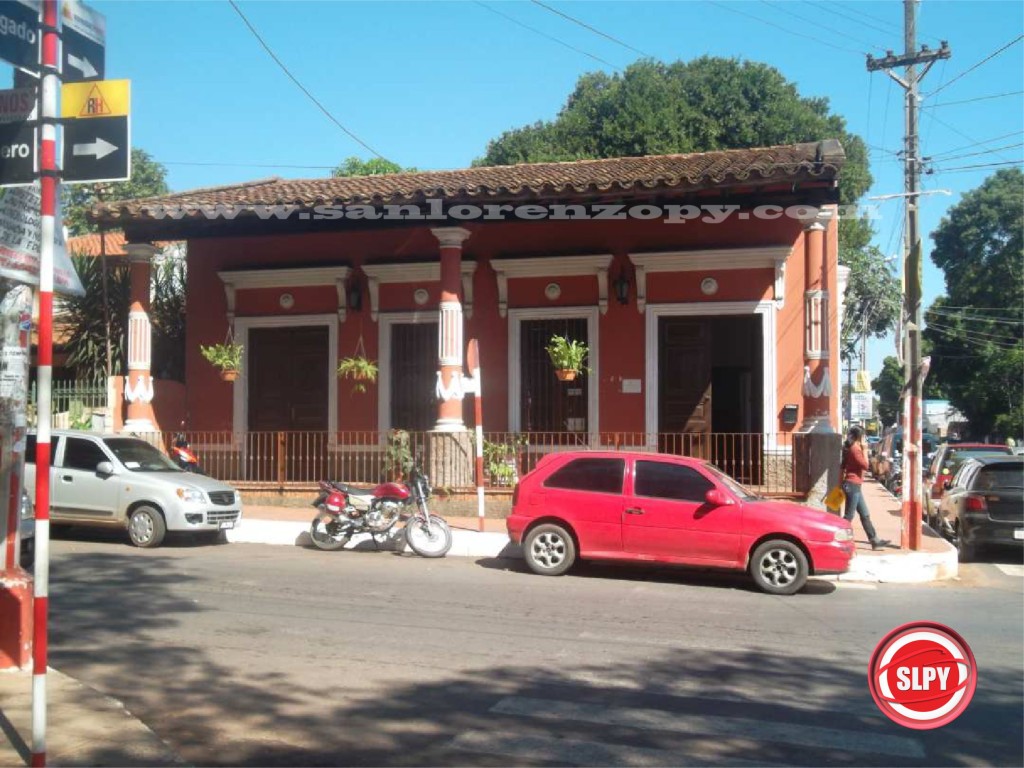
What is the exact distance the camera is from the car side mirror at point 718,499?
10852 mm

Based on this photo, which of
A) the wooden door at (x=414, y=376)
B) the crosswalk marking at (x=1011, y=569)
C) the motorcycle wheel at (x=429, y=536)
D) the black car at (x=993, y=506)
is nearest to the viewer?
the motorcycle wheel at (x=429, y=536)

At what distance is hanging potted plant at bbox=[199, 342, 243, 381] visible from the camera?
1702 centimetres

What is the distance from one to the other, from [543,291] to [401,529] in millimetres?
5367

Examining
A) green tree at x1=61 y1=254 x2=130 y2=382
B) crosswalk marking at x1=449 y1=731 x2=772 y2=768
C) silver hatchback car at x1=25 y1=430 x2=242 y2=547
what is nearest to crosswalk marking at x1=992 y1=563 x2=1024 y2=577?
crosswalk marking at x1=449 y1=731 x2=772 y2=768

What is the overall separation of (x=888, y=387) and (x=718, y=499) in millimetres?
72605

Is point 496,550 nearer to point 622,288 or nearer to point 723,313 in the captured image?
point 622,288

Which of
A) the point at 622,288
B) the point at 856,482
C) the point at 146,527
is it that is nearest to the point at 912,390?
the point at 856,482

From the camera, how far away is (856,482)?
13.4m

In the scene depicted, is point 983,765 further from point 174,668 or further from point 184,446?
point 184,446

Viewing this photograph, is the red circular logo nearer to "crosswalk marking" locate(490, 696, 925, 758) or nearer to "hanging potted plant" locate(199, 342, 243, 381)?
"crosswalk marking" locate(490, 696, 925, 758)

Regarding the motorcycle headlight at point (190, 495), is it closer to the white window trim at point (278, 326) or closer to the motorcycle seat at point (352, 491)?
the motorcycle seat at point (352, 491)

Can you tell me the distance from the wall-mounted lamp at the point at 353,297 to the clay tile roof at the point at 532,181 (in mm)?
1690

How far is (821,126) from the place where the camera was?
36875 mm

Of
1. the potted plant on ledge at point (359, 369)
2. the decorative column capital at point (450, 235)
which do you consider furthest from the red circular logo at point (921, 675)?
the potted plant on ledge at point (359, 369)
